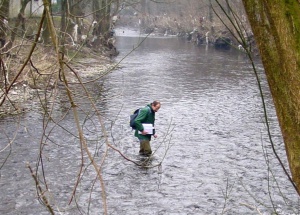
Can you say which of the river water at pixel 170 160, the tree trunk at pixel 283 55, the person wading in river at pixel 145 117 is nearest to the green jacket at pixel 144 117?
the person wading in river at pixel 145 117

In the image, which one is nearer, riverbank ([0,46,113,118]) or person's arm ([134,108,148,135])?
person's arm ([134,108,148,135])

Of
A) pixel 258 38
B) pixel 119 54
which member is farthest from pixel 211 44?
pixel 258 38

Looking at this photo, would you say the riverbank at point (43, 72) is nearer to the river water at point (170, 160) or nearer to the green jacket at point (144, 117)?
the river water at point (170, 160)

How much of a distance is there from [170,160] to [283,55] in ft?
39.1

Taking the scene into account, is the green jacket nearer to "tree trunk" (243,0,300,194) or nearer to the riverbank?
the riverbank

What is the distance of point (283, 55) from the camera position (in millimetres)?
2350

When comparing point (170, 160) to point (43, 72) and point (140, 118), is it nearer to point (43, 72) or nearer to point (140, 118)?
point (140, 118)

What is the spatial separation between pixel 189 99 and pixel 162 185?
11.7 meters

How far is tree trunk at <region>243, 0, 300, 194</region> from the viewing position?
2.34 metres

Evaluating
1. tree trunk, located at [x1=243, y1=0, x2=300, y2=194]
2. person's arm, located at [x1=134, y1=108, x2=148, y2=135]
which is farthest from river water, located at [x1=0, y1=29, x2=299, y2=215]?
tree trunk, located at [x1=243, y1=0, x2=300, y2=194]

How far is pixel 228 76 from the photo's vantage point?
3170cm

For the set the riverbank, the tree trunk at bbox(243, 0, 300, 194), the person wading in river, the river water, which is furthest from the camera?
the riverbank

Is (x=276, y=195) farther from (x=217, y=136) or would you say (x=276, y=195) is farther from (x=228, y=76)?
(x=228, y=76)

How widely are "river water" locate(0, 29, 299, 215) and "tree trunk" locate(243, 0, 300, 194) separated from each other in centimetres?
213
